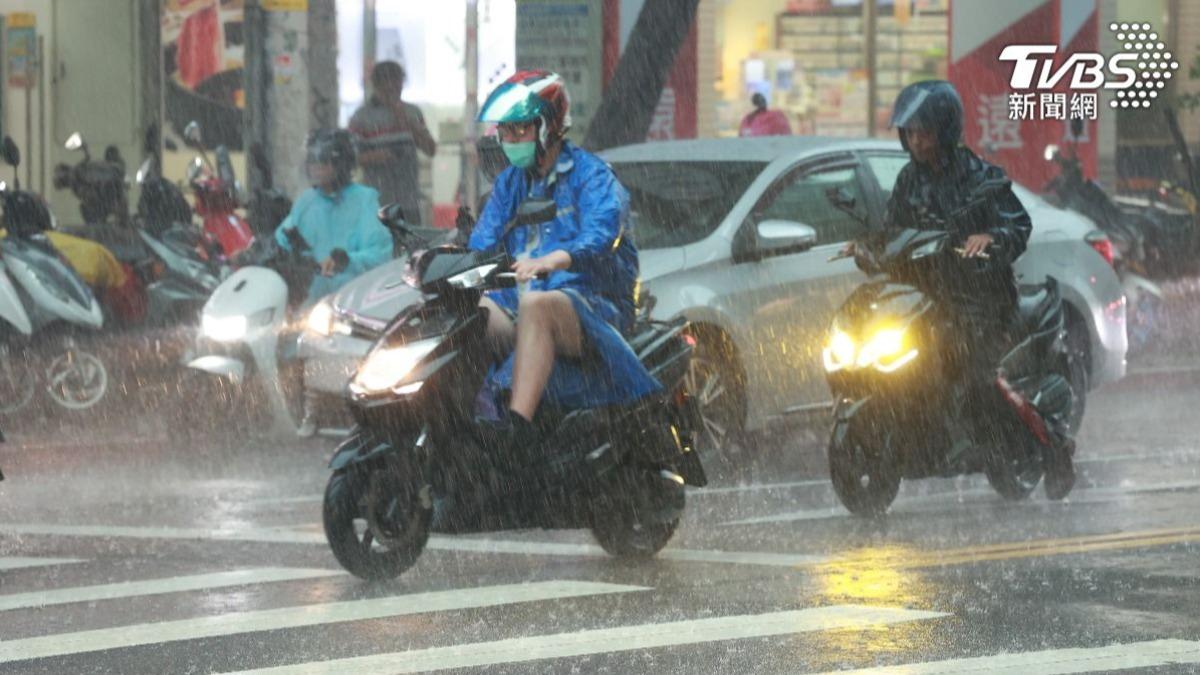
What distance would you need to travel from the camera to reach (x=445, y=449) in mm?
8898

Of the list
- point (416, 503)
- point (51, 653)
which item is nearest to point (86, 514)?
point (416, 503)

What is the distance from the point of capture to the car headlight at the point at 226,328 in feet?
46.8

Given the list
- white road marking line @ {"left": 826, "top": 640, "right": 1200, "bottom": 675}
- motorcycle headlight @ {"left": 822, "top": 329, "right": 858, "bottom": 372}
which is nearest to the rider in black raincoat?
motorcycle headlight @ {"left": 822, "top": 329, "right": 858, "bottom": 372}

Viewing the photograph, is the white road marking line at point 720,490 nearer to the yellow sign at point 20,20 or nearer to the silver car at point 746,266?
the silver car at point 746,266

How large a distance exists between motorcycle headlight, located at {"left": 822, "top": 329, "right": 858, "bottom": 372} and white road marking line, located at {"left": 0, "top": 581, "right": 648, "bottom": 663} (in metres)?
2.35

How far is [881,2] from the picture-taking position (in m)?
28.8

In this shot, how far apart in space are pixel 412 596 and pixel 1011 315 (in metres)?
3.61

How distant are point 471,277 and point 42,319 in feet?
22.2

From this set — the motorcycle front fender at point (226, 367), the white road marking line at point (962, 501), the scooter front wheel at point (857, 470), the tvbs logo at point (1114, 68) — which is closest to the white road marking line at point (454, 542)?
the white road marking line at point (962, 501)

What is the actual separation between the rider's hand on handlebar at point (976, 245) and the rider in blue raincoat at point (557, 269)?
188 cm

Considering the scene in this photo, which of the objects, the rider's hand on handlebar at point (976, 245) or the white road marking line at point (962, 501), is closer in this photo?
the rider's hand on handlebar at point (976, 245)

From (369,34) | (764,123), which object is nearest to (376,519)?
(764,123)

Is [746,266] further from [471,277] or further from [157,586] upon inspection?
[157,586]

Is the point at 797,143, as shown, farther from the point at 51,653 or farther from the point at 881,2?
the point at 881,2
